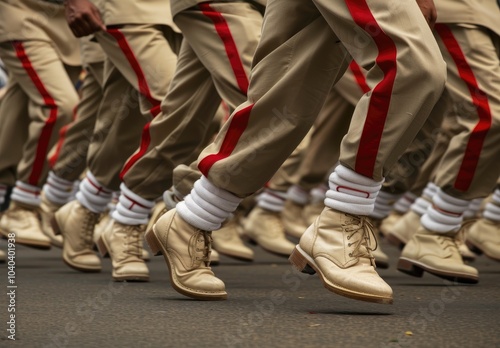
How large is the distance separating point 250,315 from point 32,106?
3145 mm

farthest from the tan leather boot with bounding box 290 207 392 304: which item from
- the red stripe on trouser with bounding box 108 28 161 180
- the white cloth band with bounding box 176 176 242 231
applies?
the red stripe on trouser with bounding box 108 28 161 180

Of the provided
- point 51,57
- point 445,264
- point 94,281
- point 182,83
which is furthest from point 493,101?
point 51,57

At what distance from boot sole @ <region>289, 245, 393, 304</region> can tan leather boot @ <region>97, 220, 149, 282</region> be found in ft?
4.12

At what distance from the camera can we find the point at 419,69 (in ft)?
11.1

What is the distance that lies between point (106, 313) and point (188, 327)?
0.44 meters

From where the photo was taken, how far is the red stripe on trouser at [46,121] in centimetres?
619

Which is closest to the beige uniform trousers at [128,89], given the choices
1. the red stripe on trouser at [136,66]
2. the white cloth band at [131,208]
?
the red stripe on trouser at [136,66]

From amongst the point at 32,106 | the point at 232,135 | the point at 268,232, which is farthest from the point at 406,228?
the point at 232,135

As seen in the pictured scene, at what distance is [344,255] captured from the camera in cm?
359

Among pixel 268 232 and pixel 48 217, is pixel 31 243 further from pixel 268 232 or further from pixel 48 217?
pixel 268 232

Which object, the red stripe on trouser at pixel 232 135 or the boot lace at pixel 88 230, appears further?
the boot lace at pixel 88 230

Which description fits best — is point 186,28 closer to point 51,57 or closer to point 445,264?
point 445,264

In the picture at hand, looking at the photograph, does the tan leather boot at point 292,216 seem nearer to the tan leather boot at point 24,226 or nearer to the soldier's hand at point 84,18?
the tan leather boot at point 24,226

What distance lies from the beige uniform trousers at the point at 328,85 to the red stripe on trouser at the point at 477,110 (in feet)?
3.66
